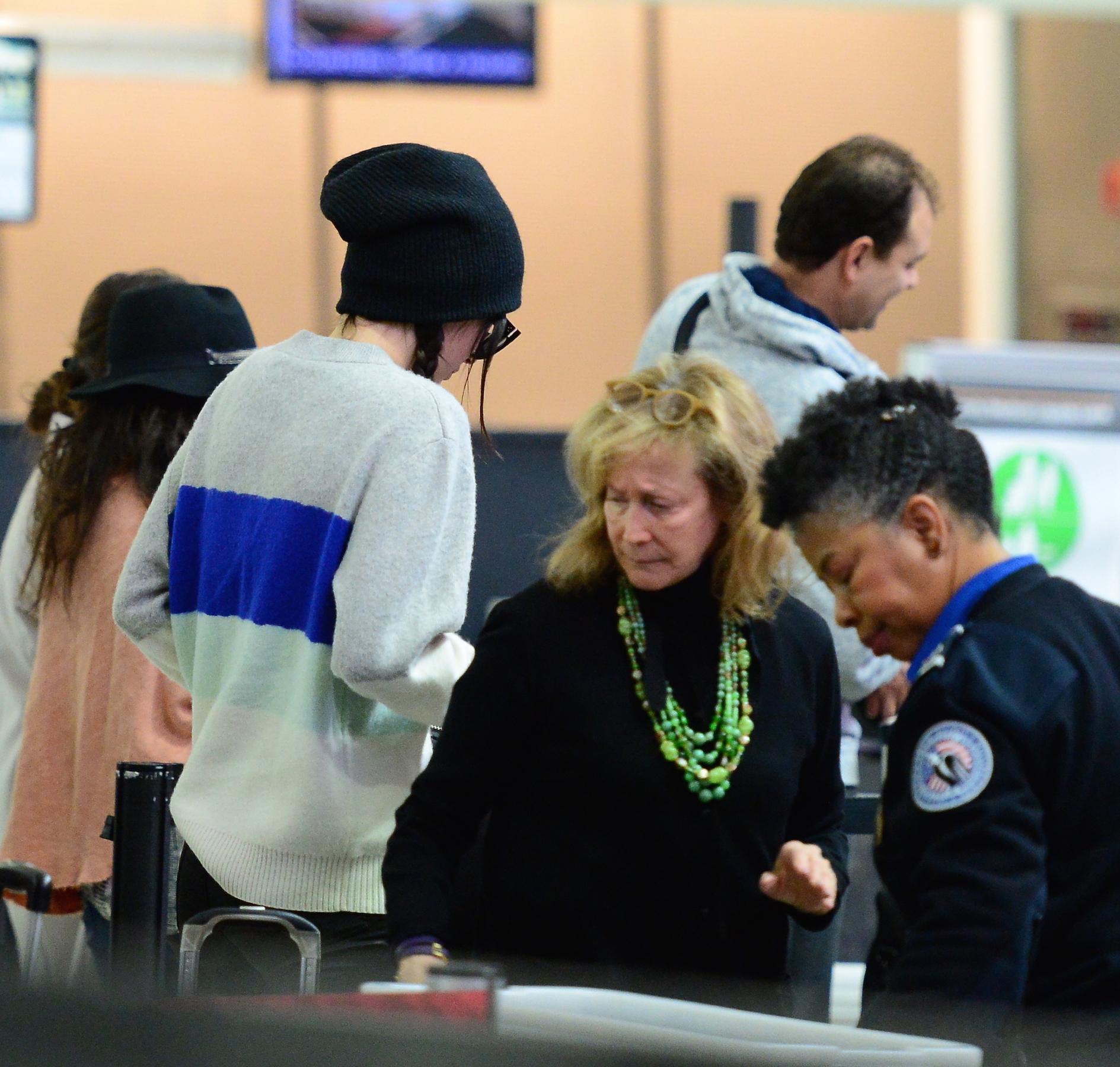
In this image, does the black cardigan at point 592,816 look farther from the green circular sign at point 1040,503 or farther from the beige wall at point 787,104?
the beige wall at point 787,104

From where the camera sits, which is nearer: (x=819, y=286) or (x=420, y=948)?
(x=420, y=948)

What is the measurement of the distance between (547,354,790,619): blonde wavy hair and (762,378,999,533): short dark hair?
254mm

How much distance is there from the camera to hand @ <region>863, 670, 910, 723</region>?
2143 millimetres

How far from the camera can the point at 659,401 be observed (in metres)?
1.61

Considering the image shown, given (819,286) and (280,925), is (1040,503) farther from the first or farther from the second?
(280,925)

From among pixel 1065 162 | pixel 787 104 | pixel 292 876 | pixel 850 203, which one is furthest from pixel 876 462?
pixel 1065 162

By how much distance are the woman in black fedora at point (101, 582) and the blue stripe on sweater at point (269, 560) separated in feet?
1.67

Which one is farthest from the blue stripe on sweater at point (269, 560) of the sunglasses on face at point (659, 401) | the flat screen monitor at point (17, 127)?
the flat screen monitor at point (17, 127)

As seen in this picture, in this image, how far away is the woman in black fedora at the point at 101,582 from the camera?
6.48 ft

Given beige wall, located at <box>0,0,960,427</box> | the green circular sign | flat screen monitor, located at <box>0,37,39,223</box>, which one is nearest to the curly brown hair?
the green circular sign

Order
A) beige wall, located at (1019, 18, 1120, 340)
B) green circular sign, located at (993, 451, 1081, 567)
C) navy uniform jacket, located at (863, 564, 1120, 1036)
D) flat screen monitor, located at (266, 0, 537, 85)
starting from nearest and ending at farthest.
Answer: navy uniform jacket, located at (863, 564, 1120, 1036) < green circular sign, located at (993, 451, 1081, 567) < flat screen monitor, located at (266, 0, 537, 85) < beige wall, located at (1019, 18, 1120, 340)

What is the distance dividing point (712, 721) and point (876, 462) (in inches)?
13.7

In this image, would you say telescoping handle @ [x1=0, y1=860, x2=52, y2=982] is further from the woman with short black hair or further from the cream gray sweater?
the woman with short black hair

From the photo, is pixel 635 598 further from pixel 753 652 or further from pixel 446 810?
pixel 446 810
